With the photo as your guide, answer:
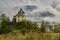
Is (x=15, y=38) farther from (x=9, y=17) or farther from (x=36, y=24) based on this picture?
(x=9, y=17)

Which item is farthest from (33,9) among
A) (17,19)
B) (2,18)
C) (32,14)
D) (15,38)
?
(15,38)

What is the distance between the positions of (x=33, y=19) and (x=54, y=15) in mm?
1647

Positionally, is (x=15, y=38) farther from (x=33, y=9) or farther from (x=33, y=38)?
(x=33, y=9)

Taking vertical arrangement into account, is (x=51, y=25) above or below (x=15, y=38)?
below

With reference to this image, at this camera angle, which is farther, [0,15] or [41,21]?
[0,15]

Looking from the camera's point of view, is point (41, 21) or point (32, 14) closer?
point (41, 21)

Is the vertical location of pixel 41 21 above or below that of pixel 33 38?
below

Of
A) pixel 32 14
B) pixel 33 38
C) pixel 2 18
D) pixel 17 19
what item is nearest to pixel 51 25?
pixel 32 14

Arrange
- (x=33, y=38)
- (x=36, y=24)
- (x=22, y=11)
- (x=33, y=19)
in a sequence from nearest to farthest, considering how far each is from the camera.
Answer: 1. (x=33, y=38)
2. (x=36, y=24)
3. (x=33, y=19)
4. (x=22, y=11)

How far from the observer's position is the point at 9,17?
15.2 metres

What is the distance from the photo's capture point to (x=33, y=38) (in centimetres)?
435

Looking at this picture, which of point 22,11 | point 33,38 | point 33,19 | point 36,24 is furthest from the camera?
point 22,11

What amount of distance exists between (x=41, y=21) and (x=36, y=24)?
1.97ft

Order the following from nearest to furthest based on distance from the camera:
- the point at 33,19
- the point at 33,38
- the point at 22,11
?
1. the point at 33,38
2. the point at 33,19
3. the point at 22,11
